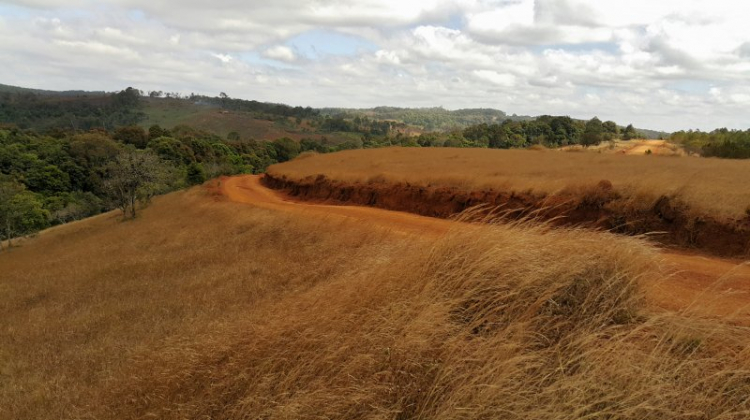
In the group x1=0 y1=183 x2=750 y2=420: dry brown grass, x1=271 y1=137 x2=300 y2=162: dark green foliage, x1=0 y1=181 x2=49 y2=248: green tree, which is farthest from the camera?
x1=271 y1=137 x2=300 y2=162: dark green foliage

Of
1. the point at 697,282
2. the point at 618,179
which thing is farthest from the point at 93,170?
the point at 697,282

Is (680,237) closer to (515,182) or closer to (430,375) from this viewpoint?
(515,182)

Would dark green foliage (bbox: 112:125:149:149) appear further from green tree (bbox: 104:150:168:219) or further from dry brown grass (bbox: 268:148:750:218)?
dry brown grass (bbox: 268:148:750:218)

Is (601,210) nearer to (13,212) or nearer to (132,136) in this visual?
(13,212)

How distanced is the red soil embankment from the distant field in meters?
116

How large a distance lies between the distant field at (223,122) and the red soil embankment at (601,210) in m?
116

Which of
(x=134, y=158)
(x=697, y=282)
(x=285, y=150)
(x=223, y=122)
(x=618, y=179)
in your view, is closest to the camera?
(x=697, y=282)

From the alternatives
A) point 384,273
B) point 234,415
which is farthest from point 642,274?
point 234,415

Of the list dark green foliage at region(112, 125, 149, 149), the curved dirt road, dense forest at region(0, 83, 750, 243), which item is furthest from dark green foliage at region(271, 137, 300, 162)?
the curved dirt road

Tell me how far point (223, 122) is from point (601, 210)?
169235mm

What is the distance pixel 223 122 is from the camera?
6575 inches

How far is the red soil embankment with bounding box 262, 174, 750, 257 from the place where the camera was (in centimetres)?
992

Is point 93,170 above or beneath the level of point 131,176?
beneath

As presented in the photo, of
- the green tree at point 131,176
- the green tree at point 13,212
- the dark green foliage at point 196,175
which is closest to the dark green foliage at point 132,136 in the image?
the dark green foliage at point 196,175
